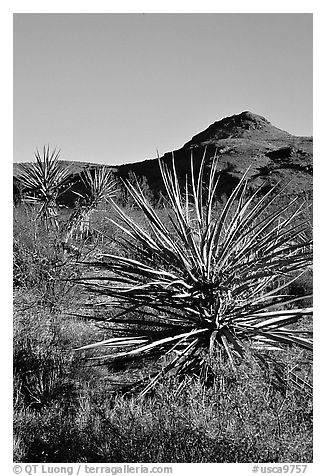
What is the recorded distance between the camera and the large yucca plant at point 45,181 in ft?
33.7

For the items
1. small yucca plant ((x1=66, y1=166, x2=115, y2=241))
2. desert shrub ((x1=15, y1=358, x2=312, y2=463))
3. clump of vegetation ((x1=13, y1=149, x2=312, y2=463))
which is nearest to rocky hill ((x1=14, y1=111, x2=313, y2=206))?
small yucca plant ((x1=66, y1=166, x2=115, y2=241))

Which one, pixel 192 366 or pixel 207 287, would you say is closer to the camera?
pixel 207 287

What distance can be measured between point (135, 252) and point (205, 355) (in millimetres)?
935

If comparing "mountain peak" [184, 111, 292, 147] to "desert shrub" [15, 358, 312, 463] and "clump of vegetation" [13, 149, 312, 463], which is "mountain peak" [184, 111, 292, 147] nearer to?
"clump of vegetation" [13, 149, 312, 463]

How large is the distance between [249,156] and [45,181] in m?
A: 9.94

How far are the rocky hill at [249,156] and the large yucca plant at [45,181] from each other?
4.72m

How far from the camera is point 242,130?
1967 cm

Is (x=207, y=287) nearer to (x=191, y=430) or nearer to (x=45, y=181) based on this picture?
(x=191, y=430)

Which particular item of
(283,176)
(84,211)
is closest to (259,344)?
(84,211)

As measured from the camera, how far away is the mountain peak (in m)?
15.4

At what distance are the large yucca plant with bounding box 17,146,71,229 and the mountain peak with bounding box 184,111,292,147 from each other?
505 centimetres

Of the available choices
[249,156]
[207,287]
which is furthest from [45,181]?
[249,156]
